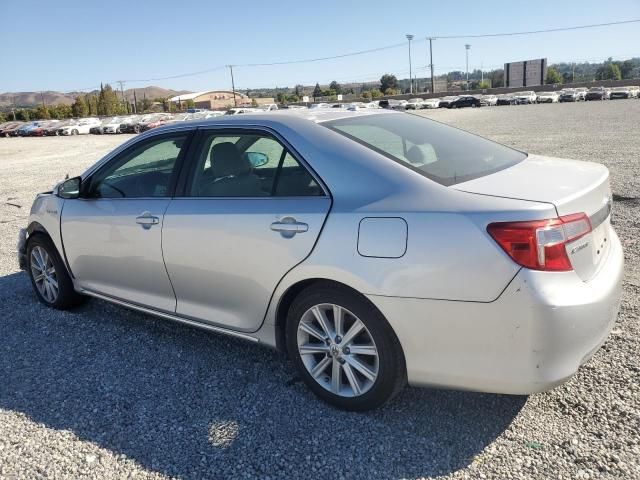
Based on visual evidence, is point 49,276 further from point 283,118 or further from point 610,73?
point 610,73

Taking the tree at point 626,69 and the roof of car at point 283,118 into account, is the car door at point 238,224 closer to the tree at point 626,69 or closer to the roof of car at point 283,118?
the roof of car at point 283,118

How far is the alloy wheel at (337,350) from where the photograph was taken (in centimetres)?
291

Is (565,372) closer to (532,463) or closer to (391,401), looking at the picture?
(532,463)

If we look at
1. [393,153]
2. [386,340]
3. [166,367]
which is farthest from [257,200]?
[166,367]

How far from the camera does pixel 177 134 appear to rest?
3803 mm

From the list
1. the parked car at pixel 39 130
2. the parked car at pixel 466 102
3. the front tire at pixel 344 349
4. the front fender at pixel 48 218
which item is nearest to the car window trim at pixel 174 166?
the front fender at pixel 48 218

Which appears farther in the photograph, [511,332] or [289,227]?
[289,227]

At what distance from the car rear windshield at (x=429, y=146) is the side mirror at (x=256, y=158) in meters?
0.51

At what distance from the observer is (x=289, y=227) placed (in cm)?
300

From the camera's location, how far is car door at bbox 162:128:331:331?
3027 mm

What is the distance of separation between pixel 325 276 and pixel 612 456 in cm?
157

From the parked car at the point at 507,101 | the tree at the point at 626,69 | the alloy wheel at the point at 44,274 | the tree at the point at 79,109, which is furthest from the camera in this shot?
the tree at the point at 626,69

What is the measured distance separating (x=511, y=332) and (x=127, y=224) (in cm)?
267

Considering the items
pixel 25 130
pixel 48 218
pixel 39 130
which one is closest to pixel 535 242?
pixel 48 218
